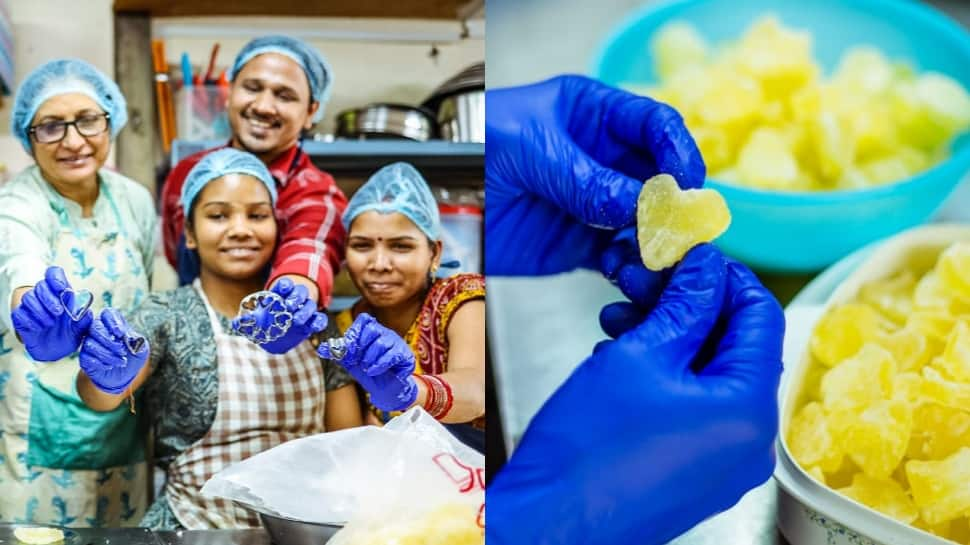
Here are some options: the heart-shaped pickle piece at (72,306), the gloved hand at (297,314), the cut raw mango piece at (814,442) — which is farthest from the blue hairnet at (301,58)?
the cut raw mango piece at (814,442)

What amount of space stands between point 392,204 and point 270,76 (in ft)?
0.97

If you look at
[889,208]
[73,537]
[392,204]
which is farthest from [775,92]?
[73,537]

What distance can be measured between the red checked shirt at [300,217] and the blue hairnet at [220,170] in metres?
0.04

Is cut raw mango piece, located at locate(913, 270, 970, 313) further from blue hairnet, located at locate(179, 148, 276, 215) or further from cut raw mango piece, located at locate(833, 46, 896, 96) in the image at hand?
blue hairnet, located at locate(179, 148, 276, 215)

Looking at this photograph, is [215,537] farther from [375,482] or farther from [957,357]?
[957,357]

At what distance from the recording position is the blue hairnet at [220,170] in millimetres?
1322

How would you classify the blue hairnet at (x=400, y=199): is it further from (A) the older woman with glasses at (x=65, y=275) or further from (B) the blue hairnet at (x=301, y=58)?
(A) the older woman with glasses at (x=65, y=275)

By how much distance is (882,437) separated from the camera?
1.18m

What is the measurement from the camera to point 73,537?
50.3 inches

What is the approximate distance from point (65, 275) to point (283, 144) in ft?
1.26

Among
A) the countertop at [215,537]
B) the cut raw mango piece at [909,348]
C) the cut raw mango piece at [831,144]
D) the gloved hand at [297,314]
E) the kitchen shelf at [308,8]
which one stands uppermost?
the kitchen shelf at [308,8]

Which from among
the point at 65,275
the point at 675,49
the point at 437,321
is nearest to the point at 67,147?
the point at 65,275

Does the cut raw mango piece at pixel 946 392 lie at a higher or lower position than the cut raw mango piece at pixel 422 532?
higher

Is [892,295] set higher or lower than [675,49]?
lower
